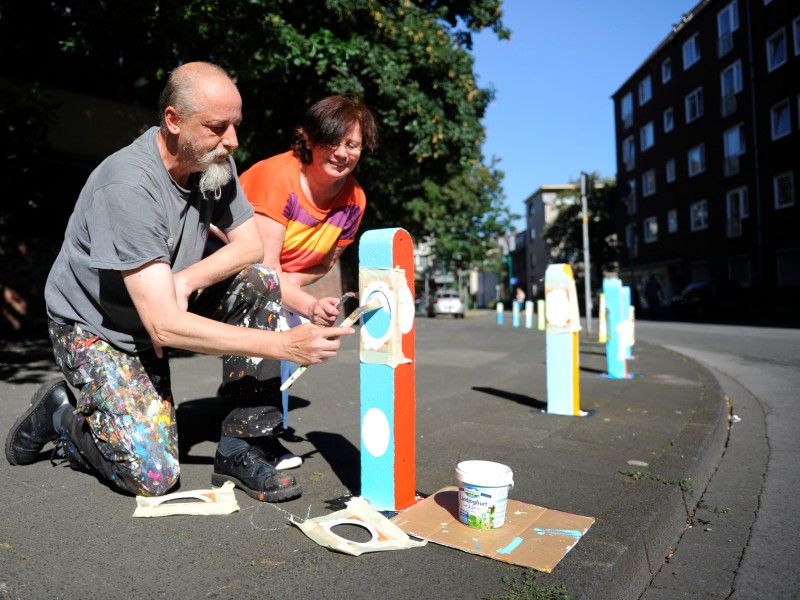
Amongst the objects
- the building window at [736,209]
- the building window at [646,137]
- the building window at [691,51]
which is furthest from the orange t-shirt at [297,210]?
the building window at [646,137]

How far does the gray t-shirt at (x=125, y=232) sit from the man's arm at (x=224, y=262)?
7 centimetres

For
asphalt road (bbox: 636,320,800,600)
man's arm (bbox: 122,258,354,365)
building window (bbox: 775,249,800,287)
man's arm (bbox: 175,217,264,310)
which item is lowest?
asphalt road (bbox: 636,320,800,600)

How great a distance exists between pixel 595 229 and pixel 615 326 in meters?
40.8

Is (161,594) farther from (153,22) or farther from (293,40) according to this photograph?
(293,40)

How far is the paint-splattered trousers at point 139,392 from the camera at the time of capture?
2486mm

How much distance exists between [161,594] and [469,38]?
50.4 feet

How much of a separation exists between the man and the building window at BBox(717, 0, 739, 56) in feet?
103

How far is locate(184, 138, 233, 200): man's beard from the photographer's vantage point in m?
2.39

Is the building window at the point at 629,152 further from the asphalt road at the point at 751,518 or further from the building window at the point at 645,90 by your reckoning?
the asphalt road at the point at 751,518

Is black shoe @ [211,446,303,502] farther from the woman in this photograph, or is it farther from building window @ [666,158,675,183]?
building window @ [666,158,675,183]

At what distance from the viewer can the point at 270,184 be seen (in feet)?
10.5

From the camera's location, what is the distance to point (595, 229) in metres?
44.7

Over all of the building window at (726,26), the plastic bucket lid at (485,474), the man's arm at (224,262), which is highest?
the building window at (726,26)

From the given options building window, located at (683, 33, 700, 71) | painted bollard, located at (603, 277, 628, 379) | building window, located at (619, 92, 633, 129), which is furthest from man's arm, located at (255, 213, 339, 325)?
building window, located at (619, 92, 633, 129)
